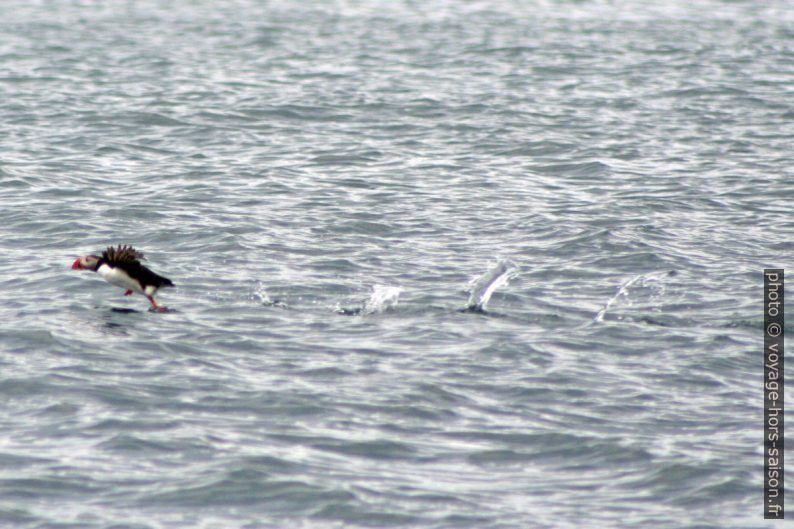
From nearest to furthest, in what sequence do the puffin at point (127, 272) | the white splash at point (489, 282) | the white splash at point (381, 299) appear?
1. the puffin at point (127, 272)
2. the white splash at point (381, 299)
3. the white splash at point (489, 282)

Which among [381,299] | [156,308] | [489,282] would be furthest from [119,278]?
[489,282]

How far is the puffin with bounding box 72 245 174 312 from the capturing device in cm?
1341

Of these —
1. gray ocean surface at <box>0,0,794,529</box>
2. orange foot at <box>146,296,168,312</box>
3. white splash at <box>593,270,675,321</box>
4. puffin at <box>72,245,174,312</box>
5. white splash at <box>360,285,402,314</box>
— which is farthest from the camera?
white splash at <box>593,270,675,321</box>

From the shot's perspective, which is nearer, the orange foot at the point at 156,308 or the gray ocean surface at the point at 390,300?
the gray ocean surface at the point at 390,300

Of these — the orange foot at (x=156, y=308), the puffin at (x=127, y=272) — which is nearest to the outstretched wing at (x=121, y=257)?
the puffin at (x=127, y=272)

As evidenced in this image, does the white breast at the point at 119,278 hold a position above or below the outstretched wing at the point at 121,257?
below

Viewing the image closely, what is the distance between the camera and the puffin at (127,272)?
1341cm

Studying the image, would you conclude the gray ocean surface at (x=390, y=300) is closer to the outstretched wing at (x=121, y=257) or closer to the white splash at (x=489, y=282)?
the white splash at (x=489, y=282)

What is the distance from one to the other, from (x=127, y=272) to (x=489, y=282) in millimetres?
4288

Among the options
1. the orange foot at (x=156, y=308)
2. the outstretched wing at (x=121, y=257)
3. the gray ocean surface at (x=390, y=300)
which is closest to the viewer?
the gray ocean surface at (x=390, y=300)

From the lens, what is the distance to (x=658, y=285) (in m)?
14.9

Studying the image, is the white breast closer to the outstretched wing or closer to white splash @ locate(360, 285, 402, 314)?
the outstretched wing

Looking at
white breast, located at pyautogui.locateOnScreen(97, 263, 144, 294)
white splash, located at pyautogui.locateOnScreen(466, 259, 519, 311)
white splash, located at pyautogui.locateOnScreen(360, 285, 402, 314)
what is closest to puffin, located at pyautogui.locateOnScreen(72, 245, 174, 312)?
white breast, located at pyautogui.locateOnScreen(97, 263, 144, 294)

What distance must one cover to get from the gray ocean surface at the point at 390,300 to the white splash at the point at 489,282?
0.20 feet
